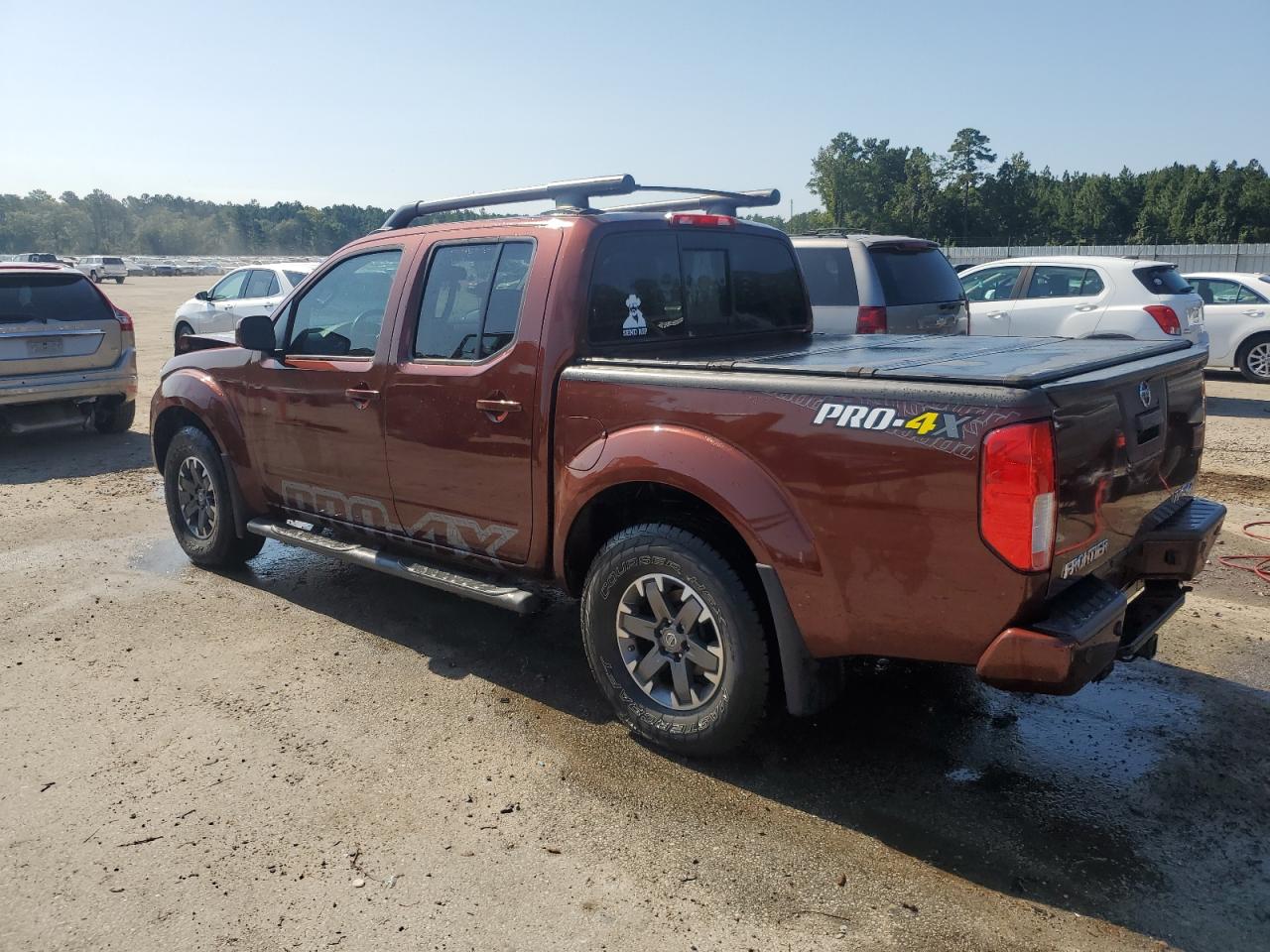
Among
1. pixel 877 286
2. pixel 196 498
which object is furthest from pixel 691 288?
pixel 877 286

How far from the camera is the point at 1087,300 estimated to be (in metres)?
11.3

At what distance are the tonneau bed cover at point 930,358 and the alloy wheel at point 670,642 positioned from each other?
0.87 m

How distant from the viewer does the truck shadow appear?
9.60ft

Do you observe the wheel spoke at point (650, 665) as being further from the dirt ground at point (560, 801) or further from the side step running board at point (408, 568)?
the side step running board at point (408, 568)

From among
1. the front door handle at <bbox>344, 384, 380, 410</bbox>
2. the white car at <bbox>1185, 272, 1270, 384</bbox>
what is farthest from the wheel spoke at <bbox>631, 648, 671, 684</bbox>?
the white car at <bbox>1185, 272, 1270, 384</bbox>

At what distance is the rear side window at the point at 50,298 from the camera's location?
9578 millimetres

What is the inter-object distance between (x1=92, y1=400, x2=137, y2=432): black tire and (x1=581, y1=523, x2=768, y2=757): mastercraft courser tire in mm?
8891

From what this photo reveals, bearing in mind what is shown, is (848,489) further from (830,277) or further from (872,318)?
(830,277)

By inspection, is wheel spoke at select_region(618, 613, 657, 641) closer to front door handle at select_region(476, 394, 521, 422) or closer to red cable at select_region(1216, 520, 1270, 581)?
front door handle at select_region(476, 394, 521, 422)

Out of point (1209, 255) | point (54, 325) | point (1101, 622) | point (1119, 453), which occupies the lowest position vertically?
point (1101, 622)

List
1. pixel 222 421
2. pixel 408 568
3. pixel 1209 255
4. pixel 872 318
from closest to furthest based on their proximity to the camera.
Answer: pixel 408 568, pixel 222 421, pixel 872 318, pixel 1209 255

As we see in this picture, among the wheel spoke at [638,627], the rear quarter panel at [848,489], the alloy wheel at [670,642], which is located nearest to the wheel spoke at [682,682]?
the alloy wheel at [670,642]

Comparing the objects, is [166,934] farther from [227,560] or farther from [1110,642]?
[227,560]

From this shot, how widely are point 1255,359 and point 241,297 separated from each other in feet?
48.9
